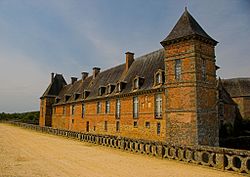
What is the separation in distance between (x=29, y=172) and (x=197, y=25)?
15.1 metres

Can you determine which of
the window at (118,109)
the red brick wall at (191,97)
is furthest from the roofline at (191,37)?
the window at (118,109)

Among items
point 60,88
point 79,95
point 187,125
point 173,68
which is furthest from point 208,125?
point 60,88

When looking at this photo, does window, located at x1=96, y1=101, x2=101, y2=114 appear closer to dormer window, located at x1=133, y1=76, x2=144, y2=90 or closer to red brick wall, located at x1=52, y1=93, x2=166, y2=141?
red brick wall, located at x1=52, y1=93, x2=166, y2=141

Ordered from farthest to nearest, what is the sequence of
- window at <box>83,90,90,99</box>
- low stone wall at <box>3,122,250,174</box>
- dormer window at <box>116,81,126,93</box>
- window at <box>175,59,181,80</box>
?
window at <box>83,90,90,99</box> → dormer window at <box>116,81,126,93</box> → window at <box>175,59,181,80</box> → low stone wall at <box>3,122,250,174</box>

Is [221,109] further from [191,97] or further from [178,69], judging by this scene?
[191,97]

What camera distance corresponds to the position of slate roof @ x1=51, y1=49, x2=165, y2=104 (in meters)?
23.2

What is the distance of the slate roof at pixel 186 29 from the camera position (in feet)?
57.9

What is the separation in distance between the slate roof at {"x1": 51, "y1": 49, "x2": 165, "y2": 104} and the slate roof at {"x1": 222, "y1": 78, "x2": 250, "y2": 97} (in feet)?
78.0

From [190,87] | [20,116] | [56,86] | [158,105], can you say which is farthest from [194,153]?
[20,116]


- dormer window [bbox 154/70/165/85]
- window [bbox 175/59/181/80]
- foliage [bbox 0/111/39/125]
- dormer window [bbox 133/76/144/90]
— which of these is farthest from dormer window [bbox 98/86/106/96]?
foliage [bbox 0/111/39/125]

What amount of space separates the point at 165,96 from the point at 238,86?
31361 mm

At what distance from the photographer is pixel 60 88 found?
49.6m

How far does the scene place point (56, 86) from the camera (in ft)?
162

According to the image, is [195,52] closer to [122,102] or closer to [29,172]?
[122,102]
